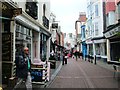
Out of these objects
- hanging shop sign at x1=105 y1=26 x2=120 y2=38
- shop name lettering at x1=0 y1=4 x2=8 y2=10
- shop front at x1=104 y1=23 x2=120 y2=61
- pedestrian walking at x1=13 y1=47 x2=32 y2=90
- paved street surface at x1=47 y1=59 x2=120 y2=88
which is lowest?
paved street surface at x1=47 y1=59 x2=120 y2=88

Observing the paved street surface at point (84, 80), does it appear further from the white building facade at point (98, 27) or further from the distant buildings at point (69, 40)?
the distant buildings at point (69, 40)

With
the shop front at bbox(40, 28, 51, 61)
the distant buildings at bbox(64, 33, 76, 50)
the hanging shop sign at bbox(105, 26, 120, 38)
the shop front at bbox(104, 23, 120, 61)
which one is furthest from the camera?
the distant buildings at bbox(64, 33, 76, 50)

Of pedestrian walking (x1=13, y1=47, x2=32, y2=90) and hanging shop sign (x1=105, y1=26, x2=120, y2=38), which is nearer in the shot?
pedestrian walking (x1=13, y1=47, x2=32, y2=90)

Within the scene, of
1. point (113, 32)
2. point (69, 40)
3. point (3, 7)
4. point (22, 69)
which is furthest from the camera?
point (69, 40)

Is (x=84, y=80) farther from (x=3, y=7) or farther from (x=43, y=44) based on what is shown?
(x=43, y=44)

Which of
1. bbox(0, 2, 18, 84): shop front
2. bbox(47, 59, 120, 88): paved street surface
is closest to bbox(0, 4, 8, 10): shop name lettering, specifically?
bbox(0, 2, 18, 84): shop front

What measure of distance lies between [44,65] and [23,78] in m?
3.72

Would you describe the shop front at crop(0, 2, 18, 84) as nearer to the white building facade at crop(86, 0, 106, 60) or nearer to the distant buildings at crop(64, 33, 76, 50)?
the white building facade at crop(86, 0, 106, 60)

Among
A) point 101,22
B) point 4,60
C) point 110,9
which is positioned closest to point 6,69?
point 4,60

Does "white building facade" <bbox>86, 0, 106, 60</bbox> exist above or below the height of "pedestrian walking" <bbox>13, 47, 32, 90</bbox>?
above

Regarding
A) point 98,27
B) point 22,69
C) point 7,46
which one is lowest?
point 22,69

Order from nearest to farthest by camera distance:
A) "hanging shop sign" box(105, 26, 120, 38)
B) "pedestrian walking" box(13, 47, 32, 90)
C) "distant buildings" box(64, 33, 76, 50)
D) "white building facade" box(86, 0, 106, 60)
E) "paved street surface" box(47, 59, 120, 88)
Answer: "pedestrian walking" box(13, 47, 32, 90) < "paved street surface" box(47, 59, 120, 88) < "hanging shop sign" box(105, 26, 120, 38) < "white building facade" box(86, 0, 106, 60) < "distant buildings" box(64, 33, 76, 50)

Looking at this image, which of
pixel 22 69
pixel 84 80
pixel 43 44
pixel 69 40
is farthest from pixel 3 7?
pixel 69 40

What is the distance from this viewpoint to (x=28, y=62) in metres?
9.77
